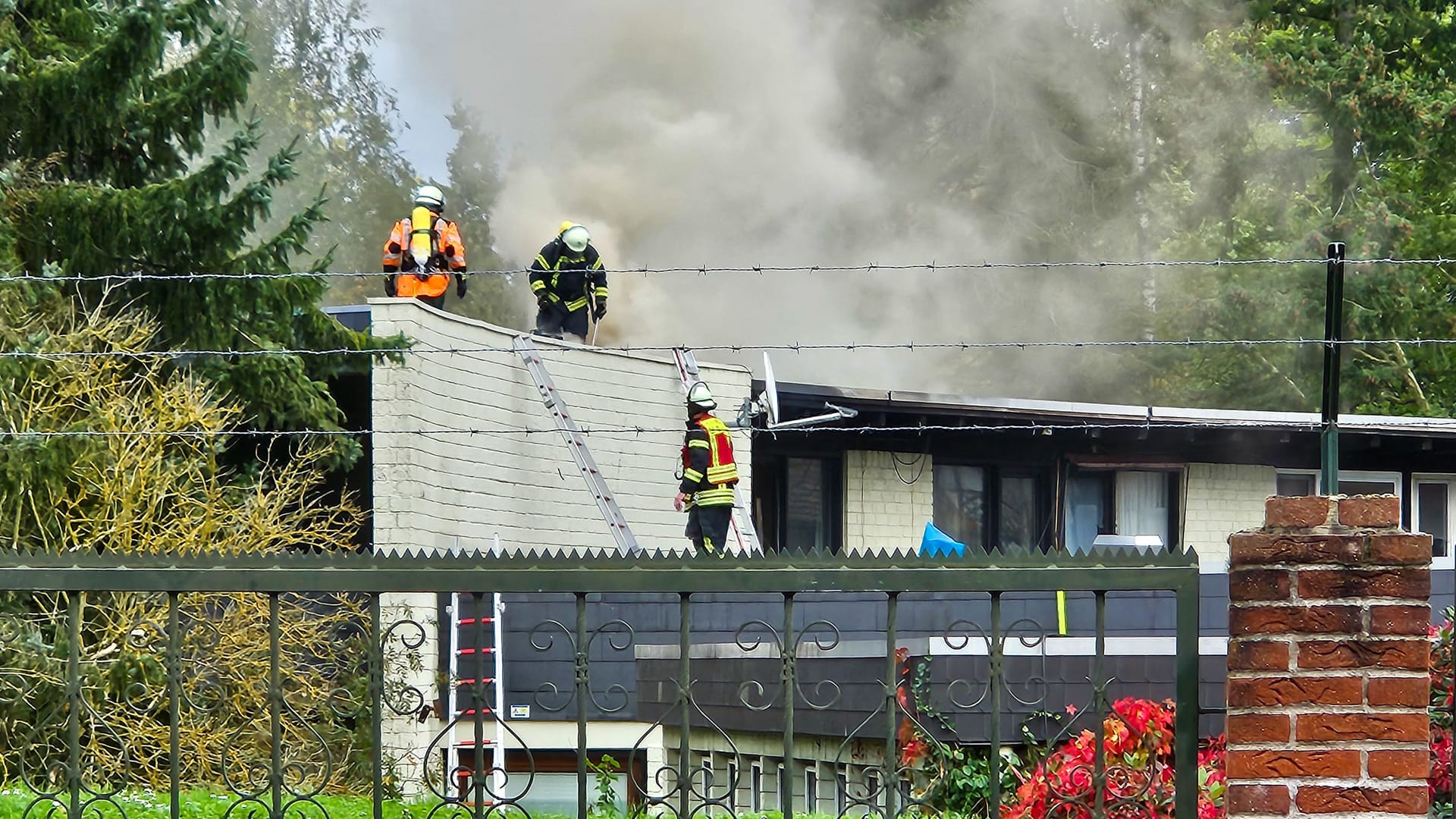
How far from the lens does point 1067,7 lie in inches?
1529

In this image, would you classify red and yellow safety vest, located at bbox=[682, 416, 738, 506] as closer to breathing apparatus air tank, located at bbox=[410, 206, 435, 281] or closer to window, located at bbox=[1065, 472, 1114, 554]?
breathing apparatus air tank, located at bbox=[410, 206, 435, 281]

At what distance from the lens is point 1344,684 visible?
448cm

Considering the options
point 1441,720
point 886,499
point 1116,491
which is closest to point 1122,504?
point 1116,491

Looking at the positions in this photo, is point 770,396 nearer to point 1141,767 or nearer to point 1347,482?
point 1347,482

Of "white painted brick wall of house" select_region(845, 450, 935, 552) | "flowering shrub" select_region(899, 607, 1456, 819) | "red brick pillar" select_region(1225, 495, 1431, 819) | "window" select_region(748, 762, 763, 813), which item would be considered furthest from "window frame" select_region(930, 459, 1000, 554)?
"red brick pillar" select_region(1225, 495, 1431, 819)

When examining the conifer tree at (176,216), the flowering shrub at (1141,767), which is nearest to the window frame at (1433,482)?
the conifer tree at (176,216)

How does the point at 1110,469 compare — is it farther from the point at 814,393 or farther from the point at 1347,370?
the point at 1347,370

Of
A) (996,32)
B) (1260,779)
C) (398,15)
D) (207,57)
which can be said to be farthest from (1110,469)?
(398,15)

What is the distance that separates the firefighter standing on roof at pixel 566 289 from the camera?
52.2 feet

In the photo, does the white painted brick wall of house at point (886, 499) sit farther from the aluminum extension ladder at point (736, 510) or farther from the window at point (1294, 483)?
the window at point (1294, 483)

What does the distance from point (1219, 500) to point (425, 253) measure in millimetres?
10733

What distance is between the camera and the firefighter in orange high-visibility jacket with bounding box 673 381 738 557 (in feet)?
47.0

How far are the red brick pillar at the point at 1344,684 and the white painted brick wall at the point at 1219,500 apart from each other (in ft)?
56.1

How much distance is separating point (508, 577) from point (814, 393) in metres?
13.1
